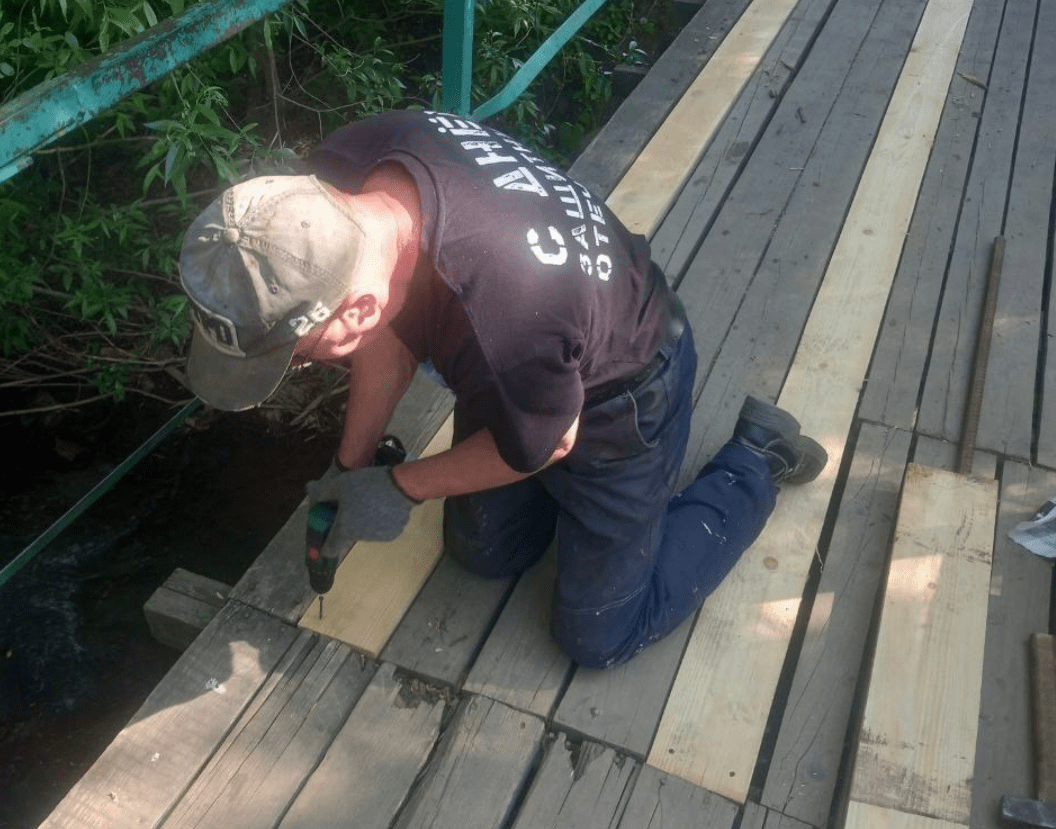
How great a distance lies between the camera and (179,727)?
1.95 m

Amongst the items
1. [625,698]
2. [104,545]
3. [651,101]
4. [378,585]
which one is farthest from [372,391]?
[651,101]

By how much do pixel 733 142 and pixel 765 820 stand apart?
8.37 ft

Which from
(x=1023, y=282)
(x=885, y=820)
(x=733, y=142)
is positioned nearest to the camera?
(x=885, y=820)

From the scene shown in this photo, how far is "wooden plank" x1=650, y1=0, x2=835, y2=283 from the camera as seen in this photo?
10.3ft

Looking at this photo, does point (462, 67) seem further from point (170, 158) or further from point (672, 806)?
point (672, 806)

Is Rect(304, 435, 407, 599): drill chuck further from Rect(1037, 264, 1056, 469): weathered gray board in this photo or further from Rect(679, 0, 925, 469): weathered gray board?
Rect(1037, 264, 1056, 469): weathered gray board

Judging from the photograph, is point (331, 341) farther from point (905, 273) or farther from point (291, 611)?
point (905, 273)

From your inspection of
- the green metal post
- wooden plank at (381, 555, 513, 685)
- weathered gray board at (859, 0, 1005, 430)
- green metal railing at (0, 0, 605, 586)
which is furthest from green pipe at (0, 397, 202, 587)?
weathered gray board at (859, 0, 1005, 430)

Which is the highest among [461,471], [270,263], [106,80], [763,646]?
[106,80]

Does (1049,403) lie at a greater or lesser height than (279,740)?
greater

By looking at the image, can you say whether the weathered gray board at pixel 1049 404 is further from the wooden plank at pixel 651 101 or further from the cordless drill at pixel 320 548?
the cordless drill at pixel 320 548

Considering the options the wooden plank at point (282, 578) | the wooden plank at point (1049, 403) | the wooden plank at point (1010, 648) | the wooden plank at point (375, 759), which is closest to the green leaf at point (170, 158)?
the wooden plank at point (282, 578)

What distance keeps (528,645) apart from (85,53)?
1.69m

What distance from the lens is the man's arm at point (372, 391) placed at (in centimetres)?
212
